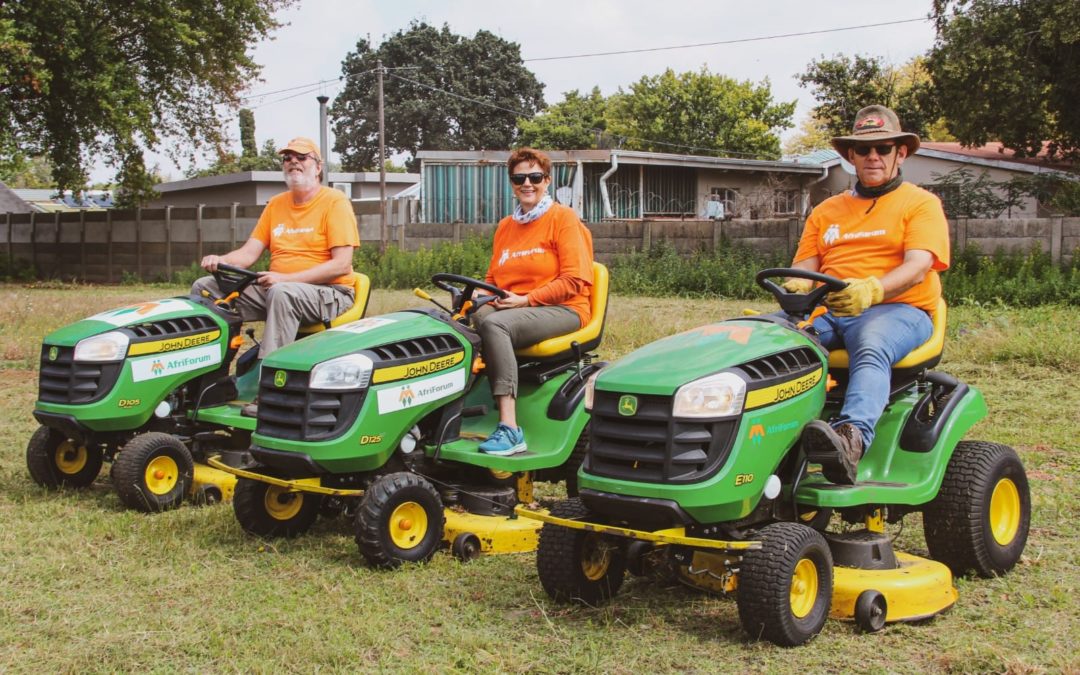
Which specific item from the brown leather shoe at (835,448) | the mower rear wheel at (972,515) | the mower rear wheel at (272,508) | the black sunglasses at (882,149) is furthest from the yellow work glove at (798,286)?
the mower rear wheel at (272,508)

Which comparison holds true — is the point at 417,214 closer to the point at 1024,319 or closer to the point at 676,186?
the point at 676,186

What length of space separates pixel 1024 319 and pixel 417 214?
12.6 meters

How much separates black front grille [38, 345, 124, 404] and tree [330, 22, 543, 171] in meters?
45.8

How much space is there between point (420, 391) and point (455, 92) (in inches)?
1888

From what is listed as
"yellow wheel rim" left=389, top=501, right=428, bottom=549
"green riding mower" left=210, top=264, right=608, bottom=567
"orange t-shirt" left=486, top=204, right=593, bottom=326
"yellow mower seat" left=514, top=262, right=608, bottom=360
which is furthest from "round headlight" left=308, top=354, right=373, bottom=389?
"orange t-shirt" left=486, top=204, right=593, bottom=326

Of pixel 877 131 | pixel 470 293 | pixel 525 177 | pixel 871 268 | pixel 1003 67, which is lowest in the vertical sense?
pixel 470 293

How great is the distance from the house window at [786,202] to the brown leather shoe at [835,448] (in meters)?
24.6

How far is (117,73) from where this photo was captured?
21406 millimetres

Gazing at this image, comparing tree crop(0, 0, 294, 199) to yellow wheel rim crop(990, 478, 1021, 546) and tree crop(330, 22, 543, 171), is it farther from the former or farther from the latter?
tree crop(330, 22, 543, 171)

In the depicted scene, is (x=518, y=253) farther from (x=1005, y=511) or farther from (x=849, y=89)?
(x=849, y=89)

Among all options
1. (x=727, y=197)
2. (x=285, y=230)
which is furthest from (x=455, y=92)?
(x=285, y=230)

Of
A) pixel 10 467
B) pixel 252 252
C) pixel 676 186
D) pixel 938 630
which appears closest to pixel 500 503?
pixel 938 630

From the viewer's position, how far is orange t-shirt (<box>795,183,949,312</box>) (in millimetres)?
4461

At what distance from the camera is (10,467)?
684cm
